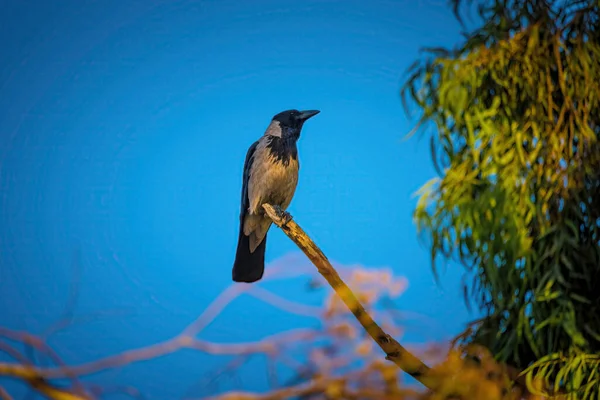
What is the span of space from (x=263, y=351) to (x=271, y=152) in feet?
7.92

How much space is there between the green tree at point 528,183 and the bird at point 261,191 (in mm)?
900

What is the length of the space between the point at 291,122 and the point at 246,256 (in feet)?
2.26

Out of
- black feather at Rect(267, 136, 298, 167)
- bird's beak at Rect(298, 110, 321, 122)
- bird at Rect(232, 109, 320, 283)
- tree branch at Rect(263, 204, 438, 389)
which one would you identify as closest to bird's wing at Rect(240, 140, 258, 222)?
bird at Rect(232, 109, 320, 283)

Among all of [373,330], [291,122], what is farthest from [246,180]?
[373,330]

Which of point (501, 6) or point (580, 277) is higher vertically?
point (501, 6)

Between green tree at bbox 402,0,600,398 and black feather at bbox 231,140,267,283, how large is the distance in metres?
1.05

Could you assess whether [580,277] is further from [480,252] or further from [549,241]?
[480,252]

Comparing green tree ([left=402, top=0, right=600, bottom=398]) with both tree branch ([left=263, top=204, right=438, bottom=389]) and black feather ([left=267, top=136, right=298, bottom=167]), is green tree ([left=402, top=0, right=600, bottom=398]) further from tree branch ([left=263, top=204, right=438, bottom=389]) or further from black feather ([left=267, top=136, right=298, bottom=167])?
black feather ([left=267, top=136, right=298, bottom=167])

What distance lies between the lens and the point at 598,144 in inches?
79.5

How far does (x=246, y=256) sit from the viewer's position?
293 cm

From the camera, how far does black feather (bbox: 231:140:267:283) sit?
2.86 m

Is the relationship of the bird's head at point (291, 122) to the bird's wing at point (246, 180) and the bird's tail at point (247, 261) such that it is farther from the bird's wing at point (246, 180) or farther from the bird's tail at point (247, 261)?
the bird's tail at point (247, 261)

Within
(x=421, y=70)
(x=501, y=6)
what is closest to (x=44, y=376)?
(x=421, y=70)

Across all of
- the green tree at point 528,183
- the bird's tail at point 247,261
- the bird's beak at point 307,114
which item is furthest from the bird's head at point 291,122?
the green tree at point 528,183
